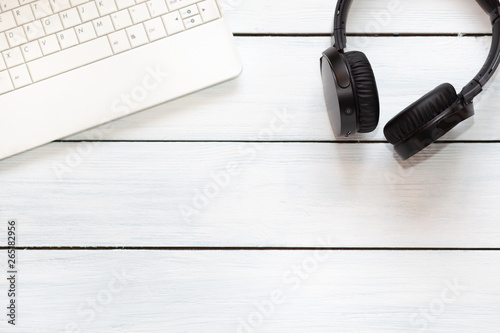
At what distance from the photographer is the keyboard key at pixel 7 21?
2.15ft

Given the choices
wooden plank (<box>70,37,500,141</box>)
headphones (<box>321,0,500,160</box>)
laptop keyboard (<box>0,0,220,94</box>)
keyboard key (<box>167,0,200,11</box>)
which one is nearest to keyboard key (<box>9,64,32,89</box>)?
laptop keyboard (<box>0,0,220,94</box>)

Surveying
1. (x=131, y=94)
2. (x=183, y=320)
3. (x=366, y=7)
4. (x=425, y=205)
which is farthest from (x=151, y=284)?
(x=366, y=7)

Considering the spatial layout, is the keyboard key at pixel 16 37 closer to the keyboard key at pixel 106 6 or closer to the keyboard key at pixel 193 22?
the keyboard key at pixel 106 6

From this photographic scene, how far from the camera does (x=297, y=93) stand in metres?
0.71

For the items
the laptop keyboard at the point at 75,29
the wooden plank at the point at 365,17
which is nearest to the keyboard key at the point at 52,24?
the laptop keyboard at the point at 75,29

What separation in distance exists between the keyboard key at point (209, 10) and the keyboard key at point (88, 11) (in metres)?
0.14

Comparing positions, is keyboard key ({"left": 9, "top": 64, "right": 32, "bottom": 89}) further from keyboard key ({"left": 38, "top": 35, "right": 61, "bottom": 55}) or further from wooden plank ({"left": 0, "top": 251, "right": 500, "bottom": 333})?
wooden plank ({"left": 0, "top": 251, "right": 500, "bottom": 333})

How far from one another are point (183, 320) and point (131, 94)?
1.05 ft

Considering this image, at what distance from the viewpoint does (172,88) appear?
2.21 feet

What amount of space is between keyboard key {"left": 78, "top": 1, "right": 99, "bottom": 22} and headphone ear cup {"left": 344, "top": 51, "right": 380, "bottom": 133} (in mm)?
337

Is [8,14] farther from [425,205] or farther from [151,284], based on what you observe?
[425,205]

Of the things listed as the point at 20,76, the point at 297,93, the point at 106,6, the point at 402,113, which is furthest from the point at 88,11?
the point at 402,113

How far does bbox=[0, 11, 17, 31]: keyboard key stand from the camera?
66 cm

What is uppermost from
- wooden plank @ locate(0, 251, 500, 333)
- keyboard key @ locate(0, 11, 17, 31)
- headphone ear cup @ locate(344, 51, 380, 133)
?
keyboard key @ locate(0, 11, 17, 31)
